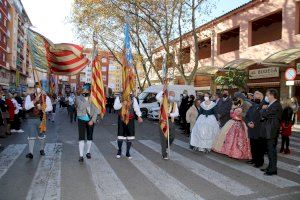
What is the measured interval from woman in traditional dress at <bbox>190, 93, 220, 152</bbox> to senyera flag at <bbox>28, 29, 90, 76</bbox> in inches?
141

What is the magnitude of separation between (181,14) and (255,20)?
5121 mm

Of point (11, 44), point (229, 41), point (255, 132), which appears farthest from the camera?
point (11, 44)

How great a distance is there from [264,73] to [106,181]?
18.9 metres

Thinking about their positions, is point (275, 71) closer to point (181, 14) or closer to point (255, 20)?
point (255, 20)

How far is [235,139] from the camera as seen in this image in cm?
909

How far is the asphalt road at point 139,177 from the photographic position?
5797mm

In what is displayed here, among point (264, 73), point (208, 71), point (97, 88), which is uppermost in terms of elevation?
point (208, 71)

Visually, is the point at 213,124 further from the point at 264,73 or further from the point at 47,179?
the point at 264,73

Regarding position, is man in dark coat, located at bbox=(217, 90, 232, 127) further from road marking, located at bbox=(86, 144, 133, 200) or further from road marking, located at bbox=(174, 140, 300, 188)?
road marking, located at bbox=(86, 144, 133, 200)

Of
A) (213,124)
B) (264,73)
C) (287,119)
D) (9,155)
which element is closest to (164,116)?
(213,124)

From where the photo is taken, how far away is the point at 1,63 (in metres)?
51.5

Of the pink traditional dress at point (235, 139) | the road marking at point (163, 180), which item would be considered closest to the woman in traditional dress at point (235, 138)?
the pink traditional dress at point (235, 139)

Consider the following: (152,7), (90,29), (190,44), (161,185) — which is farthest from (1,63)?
(161,185)

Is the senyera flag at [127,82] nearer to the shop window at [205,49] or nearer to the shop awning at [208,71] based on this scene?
the shop awning at [208,71]
